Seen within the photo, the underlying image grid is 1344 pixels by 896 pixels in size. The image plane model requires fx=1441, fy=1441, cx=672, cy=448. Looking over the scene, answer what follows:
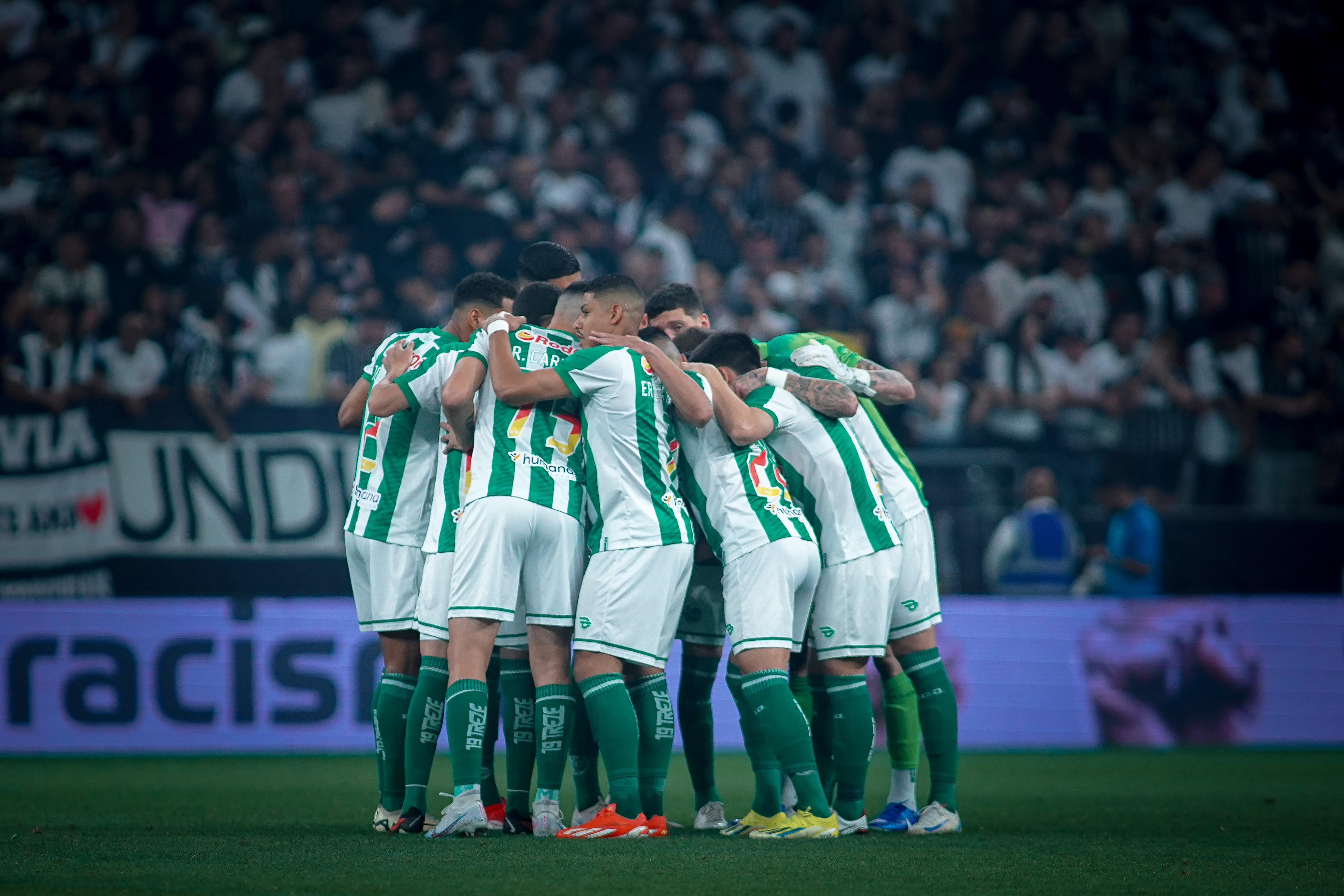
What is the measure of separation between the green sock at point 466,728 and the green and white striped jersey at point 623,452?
809mm

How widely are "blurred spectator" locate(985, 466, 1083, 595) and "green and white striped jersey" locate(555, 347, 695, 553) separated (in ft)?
19.6

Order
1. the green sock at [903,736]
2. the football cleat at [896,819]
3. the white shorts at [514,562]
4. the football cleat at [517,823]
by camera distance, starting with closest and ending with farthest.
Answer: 1. the white shorts at [514,562]
2. the football cleat at [517,823]
3. the football cleat at [896,819]
4. the green sock at [903,736]

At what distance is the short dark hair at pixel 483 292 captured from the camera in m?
7.00

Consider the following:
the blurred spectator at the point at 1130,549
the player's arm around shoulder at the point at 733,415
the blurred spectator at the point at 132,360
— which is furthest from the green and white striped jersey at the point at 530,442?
the blurred spectator at the point at 1130,549

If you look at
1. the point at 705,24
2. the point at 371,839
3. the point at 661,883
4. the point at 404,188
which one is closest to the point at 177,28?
the point at 404,188

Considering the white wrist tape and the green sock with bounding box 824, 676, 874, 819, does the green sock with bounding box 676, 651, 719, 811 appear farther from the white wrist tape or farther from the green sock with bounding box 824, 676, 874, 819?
the white wrist tape

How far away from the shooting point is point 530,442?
638cm

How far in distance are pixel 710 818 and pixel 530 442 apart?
6.53 feet

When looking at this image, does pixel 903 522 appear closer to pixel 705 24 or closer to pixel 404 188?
pixel 404 188

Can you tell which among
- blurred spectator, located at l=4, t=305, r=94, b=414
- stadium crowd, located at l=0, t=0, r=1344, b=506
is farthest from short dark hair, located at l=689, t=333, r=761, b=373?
blurred spectator, located at l=4, t=305, r=94, b=414

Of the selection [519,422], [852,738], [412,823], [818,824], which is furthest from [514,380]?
[818,824]

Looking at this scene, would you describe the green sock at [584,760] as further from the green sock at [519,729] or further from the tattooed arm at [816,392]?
the tattooed arm at [816,392]

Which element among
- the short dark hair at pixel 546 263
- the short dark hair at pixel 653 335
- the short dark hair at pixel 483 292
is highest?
the short dark hair at pixel 546 263

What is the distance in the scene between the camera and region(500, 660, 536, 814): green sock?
6547 mm
